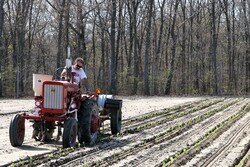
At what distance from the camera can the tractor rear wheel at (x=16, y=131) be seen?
8648 mm

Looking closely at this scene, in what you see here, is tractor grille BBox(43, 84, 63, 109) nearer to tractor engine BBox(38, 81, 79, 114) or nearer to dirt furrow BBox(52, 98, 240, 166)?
tractor engine BBox(38, 81, 79, 114)

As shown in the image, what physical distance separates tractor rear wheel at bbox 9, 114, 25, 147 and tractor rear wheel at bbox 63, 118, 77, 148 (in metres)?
1.03

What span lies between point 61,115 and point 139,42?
1551 inches

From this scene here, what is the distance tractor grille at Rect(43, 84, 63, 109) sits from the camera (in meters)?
8.80

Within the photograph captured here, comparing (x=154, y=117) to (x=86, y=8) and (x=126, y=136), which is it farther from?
(x=86, y=8)

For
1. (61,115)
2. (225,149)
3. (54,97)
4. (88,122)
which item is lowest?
(225,149)

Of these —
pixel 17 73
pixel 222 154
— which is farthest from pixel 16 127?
pixel 17 73

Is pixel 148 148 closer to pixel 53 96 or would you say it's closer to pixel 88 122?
pixel 88 122

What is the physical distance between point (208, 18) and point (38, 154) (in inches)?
1613

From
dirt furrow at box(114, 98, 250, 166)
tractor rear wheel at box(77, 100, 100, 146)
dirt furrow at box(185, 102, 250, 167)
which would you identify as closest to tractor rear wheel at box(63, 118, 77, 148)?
tractor rear wheel at box(77, 100, 100, 146)

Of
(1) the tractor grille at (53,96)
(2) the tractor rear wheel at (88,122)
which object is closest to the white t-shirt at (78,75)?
(2) the tractor rear wheel at (88,122)

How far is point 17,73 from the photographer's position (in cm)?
2680

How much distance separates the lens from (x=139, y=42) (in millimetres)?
47812

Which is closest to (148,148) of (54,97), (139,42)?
(54,97)
